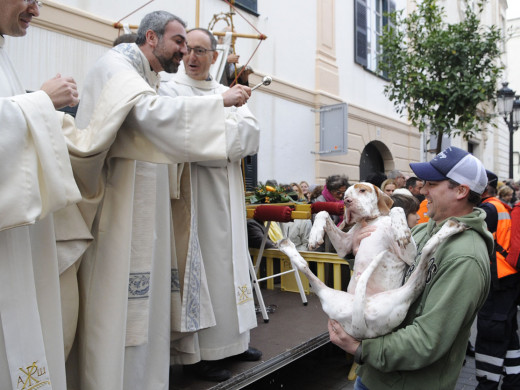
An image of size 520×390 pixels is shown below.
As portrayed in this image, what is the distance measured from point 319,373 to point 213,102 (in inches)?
119

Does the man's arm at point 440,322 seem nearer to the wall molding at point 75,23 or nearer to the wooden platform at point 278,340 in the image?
the wooden platform at point 278,340

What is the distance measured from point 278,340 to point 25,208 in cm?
217

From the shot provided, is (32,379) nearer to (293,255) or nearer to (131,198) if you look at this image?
(131,198)

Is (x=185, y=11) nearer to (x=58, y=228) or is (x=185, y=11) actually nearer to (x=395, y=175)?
(x=395, y=175)

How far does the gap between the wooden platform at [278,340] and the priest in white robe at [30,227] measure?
0.99 meters

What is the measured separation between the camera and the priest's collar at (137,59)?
2.47 meters

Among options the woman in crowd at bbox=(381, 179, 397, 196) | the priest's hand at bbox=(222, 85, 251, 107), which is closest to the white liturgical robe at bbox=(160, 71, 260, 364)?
the priest's hand at bbox=(222, 85, 251, 107)

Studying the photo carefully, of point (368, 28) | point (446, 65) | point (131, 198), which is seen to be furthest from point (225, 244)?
point (368, 28)

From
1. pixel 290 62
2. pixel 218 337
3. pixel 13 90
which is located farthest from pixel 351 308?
pixel 290 62

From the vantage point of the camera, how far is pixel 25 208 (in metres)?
1.65

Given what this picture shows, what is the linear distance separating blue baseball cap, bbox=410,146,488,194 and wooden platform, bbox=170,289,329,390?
1602 millimetres

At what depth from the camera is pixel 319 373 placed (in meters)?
4.27

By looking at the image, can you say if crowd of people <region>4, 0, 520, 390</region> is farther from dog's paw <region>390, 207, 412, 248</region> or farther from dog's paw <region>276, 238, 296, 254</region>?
dog's paw <region>276, 238, 296, 254</region>

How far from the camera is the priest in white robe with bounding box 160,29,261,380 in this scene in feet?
9.12
